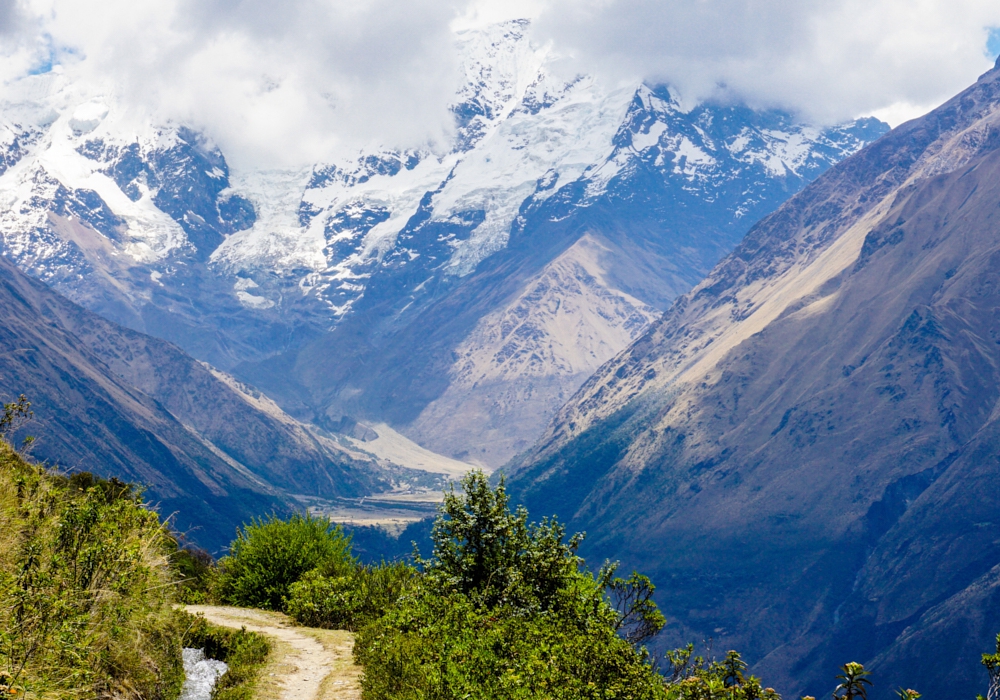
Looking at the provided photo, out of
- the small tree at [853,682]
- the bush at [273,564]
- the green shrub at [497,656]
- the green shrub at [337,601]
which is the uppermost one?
the bush at [273,564]

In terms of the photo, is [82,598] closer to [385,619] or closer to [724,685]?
[385,619]

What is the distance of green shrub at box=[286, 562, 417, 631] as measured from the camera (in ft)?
116

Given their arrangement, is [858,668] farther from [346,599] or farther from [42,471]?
[42,471]

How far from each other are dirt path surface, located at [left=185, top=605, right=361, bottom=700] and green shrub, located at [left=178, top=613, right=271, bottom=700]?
14.5 inches

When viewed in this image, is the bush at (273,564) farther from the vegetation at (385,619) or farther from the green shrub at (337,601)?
the vegetation at (385,619)

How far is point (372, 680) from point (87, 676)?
7.02m

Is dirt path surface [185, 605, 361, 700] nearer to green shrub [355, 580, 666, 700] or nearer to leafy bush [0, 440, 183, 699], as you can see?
green shrub [355, 580, 666, 700]

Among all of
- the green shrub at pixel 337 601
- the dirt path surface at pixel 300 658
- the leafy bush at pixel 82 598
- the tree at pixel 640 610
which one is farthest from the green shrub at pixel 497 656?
the green shrub at pixel 337 601

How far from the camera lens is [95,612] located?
2305 cm

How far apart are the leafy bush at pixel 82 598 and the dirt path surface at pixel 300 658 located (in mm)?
2971

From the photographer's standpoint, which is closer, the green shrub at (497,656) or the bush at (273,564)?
the green shrub at (497,656)

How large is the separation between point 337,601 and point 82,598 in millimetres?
13449

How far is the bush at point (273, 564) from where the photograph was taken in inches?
1571

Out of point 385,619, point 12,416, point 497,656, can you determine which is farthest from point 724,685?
point 12,416
